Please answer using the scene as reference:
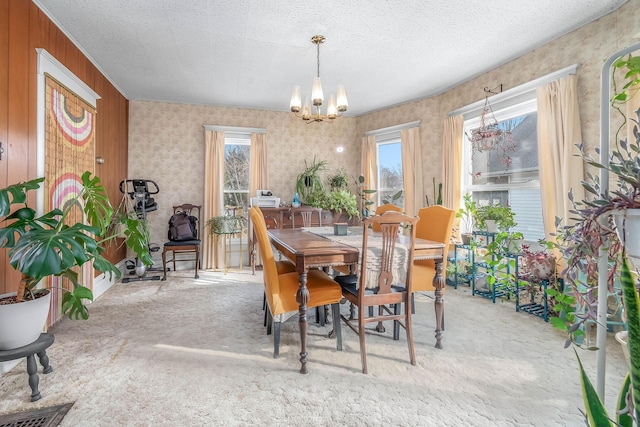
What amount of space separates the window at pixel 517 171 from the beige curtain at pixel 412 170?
830 millimetres

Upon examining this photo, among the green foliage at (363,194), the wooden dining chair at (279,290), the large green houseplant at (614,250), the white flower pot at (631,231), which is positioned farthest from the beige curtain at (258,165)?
the white flower pot at (631,231)

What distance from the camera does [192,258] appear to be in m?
5.20

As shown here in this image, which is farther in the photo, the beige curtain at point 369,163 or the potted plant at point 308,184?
the beige curtain at point 369,163

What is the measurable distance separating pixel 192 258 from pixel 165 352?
3.06 m

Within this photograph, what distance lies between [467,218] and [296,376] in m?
3.04

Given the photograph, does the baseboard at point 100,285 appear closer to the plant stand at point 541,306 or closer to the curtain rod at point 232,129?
the curtain rod at point 232,129

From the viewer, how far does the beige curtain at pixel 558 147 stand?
9.41ft

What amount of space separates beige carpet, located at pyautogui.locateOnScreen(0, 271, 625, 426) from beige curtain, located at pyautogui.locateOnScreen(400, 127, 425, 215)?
2.21 m

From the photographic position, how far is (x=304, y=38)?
305 cm

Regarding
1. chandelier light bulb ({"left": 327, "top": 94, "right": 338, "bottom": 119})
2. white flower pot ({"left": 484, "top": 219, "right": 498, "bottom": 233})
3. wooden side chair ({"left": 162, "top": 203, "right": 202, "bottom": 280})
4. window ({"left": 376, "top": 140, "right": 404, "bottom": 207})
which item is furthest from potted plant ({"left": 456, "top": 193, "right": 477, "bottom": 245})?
wooden side chair ({"left": 162, "top": 203, "right": 202, "bottom": 280})

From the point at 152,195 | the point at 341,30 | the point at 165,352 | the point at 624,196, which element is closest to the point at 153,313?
the point at 165,352

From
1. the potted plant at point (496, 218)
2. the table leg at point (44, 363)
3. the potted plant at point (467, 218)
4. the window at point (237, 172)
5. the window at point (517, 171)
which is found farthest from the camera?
the window at point (237, 172)

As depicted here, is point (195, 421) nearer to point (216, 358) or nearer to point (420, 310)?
point (216, 358)

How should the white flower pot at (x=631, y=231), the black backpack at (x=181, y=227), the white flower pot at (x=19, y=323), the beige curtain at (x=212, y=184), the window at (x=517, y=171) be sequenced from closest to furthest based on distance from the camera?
the white flower pot at (x=631, y=231) → the white flower pot at (x=19, y=323) → the window at (x=517, y=171) → the black backpack at (x=181, y=227) → the beige curtain at (x=212, y=184)
